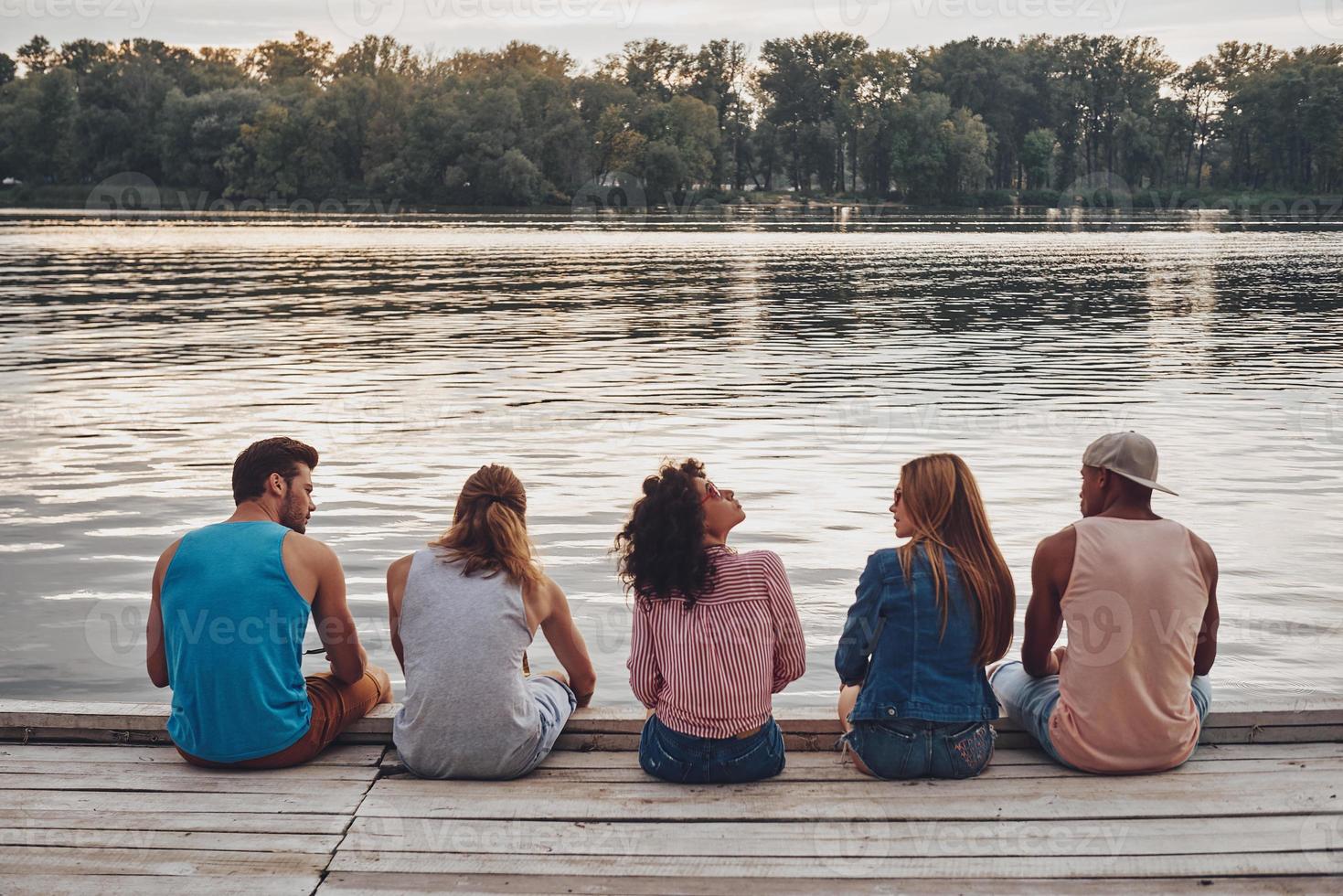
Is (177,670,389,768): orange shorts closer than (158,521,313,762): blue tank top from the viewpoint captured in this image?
No

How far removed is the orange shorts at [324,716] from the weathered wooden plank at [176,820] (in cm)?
37

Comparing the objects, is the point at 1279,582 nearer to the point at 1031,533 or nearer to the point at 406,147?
the point at 1031,533

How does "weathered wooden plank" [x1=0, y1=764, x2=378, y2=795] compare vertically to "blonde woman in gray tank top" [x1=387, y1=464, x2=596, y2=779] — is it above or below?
below

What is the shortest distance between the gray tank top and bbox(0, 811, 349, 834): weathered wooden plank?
45 centimetres

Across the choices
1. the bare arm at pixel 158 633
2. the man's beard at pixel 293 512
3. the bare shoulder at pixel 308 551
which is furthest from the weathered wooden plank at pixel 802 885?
the man's beard at pixel 293 512

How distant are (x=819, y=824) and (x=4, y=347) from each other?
23.2m

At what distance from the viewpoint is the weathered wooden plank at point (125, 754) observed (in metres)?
4.98

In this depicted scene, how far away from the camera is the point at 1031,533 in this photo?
1077 cm

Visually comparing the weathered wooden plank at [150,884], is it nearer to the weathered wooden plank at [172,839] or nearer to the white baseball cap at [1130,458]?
the weathered wooden plank at [172,839]

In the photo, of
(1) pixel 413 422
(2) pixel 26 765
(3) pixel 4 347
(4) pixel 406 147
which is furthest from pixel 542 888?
(4) pixel 406 147

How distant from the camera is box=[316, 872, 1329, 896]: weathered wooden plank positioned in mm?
3902
